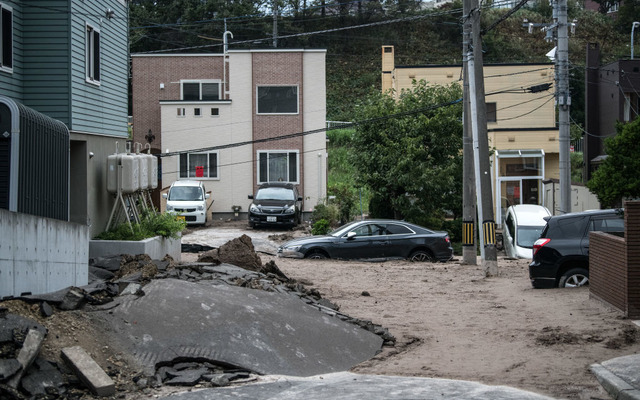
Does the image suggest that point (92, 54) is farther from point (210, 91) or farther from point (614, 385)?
point (210, 91)

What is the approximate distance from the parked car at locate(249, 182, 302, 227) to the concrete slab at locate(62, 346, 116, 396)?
2451cm

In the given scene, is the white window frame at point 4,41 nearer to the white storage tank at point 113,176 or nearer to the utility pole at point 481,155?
the white storage tank at point 113,176

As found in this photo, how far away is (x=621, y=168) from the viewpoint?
1655 cm

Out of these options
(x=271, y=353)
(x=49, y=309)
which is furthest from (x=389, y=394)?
(x=49, y=309)

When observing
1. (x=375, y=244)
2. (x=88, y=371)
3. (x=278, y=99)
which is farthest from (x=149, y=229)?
(x=278, y=99)

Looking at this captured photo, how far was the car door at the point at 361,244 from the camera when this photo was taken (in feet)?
74.3

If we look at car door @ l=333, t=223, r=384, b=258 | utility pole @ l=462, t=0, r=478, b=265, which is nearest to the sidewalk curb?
car door @ l=333, t=223, r=384, b=258

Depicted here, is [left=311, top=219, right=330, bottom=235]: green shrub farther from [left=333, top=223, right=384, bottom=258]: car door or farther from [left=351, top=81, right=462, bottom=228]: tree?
[left=333, top=223, right=384, bottom=258]: car door

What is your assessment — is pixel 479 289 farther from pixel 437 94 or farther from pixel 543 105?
pixel 543 105

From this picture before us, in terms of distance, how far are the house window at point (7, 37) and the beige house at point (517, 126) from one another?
78.4 ft

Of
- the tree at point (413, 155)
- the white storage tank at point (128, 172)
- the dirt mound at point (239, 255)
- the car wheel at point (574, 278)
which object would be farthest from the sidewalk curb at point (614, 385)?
the tree at point (413, 155)

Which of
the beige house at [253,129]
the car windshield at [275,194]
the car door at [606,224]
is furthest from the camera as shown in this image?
the beige house at [253,129]

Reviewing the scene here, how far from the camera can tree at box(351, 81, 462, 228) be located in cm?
2988

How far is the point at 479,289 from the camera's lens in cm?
1744
